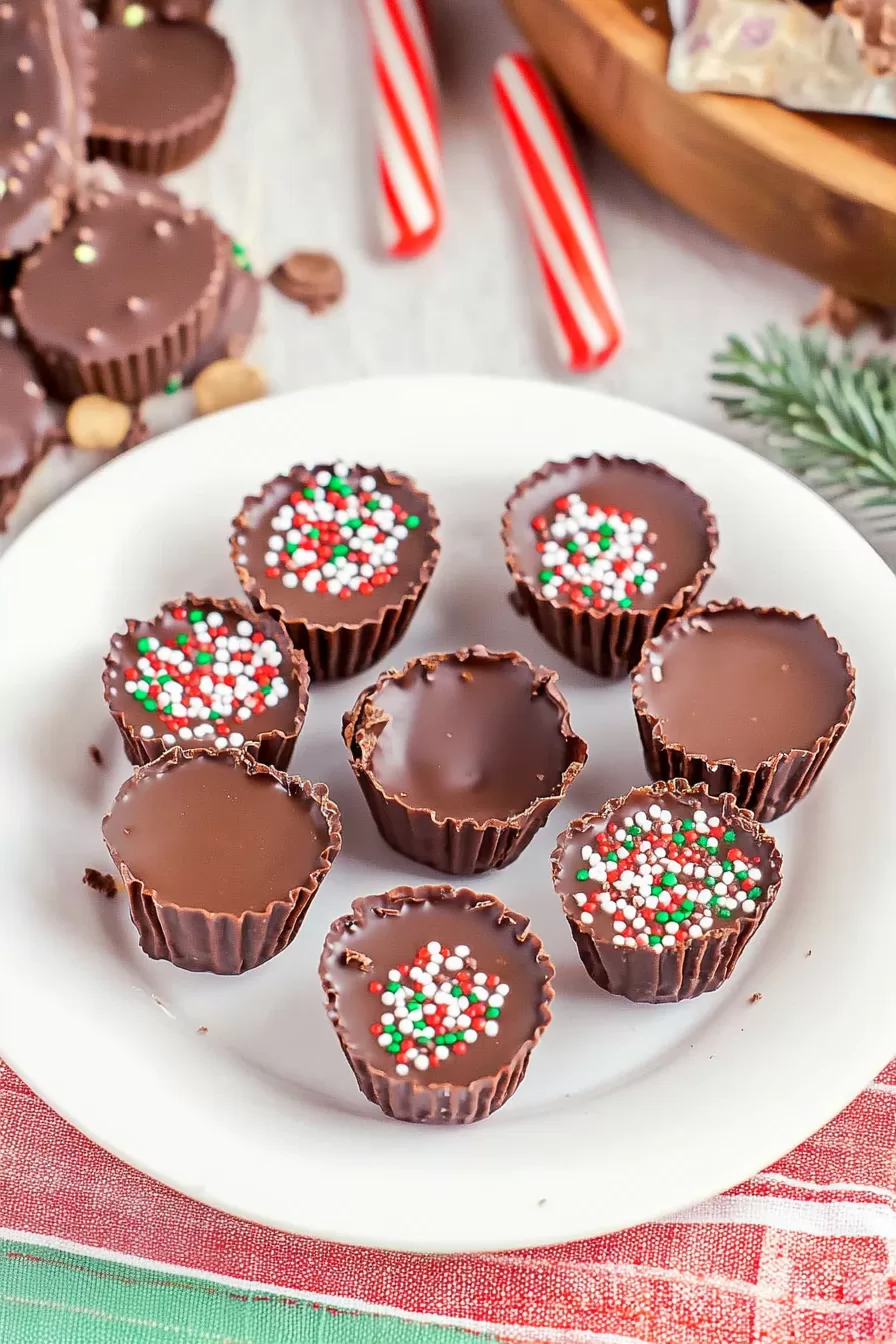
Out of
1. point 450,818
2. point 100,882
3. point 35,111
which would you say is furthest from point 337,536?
point 35,111

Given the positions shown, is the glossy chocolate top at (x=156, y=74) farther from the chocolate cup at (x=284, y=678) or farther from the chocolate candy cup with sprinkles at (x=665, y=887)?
the chocolate candy cup with sprinkles at (x=665, y=887)

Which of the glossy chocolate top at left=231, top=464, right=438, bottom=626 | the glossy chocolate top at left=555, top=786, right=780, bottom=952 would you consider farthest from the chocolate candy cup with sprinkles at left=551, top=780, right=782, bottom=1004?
the glossy chocolate top at left=231, top=464, right=438, bottom=626

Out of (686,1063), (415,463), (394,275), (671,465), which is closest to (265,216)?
(394,275)

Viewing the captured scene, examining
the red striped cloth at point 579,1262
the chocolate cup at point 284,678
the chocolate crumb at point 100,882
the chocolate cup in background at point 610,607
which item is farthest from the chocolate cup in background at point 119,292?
the red striped cloth at point 579,1262

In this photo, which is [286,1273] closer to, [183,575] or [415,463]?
[183,575]

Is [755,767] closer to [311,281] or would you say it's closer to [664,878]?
[664,878]

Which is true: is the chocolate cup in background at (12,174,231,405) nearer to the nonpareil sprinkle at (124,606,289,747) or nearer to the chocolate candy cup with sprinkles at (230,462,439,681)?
the chocolate candy cup with sprinkles at (230,462,439,681)
